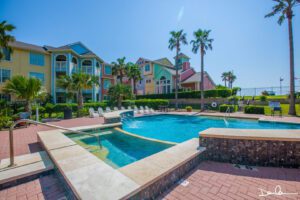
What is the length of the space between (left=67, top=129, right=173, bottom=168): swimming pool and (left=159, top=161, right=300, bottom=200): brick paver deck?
2.40 metres

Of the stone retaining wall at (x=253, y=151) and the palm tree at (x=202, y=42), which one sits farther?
the palm tree at (x=202, y=42)

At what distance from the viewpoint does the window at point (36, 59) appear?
21.0 meters

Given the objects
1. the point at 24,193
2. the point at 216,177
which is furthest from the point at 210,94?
the point at 24,193

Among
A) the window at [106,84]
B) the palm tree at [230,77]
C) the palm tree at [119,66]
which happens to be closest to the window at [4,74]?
the window at [106,84]

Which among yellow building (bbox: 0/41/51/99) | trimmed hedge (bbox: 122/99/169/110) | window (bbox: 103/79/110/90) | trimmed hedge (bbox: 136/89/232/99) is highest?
yellow building (bbox: 0/41/51/99)

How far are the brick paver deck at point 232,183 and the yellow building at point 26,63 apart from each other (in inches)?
1044

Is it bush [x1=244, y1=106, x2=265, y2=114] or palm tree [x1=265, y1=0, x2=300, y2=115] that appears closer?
palm tree [x1=265, y1=0, x2=300, y2=115]

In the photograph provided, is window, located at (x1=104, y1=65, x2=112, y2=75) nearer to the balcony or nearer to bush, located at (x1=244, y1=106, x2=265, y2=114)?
the balcony

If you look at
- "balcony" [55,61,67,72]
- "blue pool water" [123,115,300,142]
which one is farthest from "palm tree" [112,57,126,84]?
"blue pool water" [123,115,300,142]

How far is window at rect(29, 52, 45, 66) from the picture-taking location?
21.0 metres

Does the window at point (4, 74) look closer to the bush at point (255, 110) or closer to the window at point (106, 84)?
the window at point (106, 84)

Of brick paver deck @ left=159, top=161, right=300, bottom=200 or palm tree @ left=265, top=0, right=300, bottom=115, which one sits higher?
palm tree @ left=265, top=0, right=300, bottom=115

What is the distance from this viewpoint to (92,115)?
14.8 m

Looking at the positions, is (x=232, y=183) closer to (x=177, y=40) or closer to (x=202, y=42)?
(x=202, y=42)
